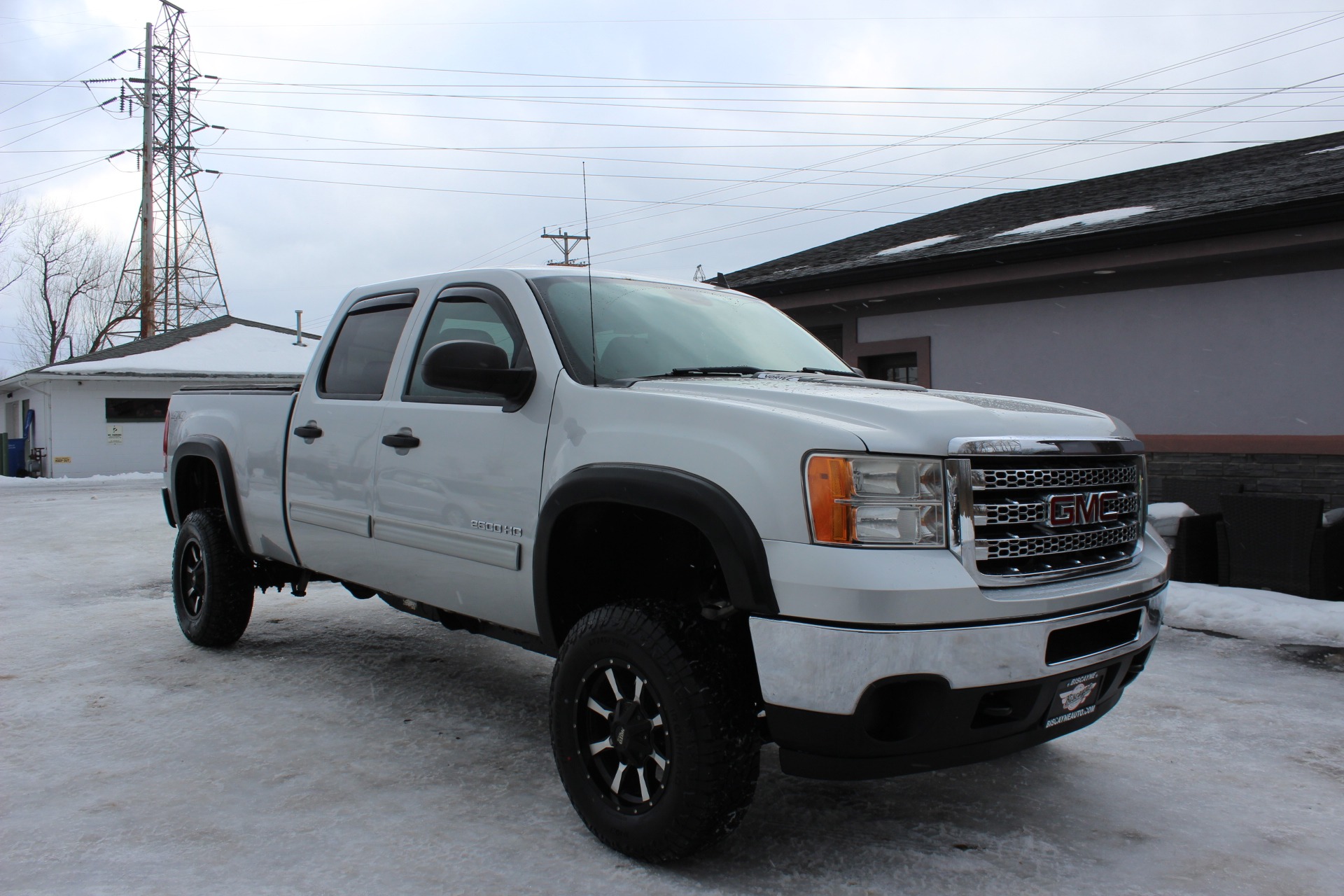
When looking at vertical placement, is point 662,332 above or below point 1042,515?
above

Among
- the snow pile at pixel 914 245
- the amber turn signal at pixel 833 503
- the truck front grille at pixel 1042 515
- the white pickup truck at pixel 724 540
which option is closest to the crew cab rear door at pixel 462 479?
the white pickup truck at pixel 724 540

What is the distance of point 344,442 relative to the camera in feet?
15.2

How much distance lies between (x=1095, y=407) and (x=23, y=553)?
11.4 m

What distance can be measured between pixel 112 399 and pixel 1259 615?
32.4 m

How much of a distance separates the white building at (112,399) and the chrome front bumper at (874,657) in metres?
28.6

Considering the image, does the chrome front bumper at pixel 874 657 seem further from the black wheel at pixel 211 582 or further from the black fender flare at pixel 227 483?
the black wheel at pixel 211 582

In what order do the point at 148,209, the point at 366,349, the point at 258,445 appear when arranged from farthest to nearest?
1. the point at 148,209
2. the point at 258,445
3. the point at 366,349

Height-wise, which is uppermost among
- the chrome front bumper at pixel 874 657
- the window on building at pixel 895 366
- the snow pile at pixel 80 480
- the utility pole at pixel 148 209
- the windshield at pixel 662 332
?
the utility pole at pixel 148 209

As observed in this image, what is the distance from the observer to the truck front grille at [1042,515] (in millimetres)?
2854

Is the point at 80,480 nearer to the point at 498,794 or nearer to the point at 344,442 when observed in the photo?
the point at 344,442

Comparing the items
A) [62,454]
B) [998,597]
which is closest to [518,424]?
[998,597]

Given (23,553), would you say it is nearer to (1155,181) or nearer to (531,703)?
(531,703)

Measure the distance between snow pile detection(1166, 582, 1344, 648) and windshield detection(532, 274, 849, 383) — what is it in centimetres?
387

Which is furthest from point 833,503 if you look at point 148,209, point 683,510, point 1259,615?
point 148,209
